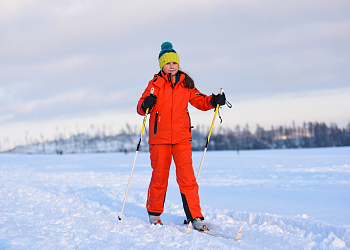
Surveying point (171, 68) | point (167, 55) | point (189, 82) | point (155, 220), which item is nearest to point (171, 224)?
point (155, 220)

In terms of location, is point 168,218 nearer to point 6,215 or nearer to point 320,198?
point 6,215

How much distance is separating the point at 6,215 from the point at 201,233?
8.49 ft

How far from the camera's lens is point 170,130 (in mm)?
3414

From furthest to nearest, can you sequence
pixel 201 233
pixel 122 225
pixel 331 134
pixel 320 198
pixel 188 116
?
pixel 331 134 → pixel 320 198 → pixel 188 116 → pixel 122 225 → pixel 201 233

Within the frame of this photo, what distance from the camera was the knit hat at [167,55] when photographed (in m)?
3.55

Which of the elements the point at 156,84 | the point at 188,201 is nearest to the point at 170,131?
the point at 156,84

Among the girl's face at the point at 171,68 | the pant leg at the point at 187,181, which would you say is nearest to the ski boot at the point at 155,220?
the pant leg at the point at 187,181

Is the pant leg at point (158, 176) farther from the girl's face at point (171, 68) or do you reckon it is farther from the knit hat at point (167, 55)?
the knit hat at point (167, 55)

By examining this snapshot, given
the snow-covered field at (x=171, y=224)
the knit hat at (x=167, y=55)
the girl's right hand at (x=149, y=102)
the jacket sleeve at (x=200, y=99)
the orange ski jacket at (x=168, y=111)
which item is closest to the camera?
the snow-covered field at (x=171, y=224)

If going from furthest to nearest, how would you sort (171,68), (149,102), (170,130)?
(171,68)
(170,130)
(149,102)

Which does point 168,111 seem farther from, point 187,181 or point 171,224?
point 171,224

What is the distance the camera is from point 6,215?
154 inches

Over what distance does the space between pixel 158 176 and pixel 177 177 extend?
0.22 m

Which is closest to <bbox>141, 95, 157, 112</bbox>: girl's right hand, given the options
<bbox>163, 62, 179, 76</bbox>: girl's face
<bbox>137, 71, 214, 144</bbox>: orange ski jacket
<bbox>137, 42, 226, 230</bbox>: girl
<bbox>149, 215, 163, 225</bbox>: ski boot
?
<bbox>137, 42, 226, 230</bbox>: girl
